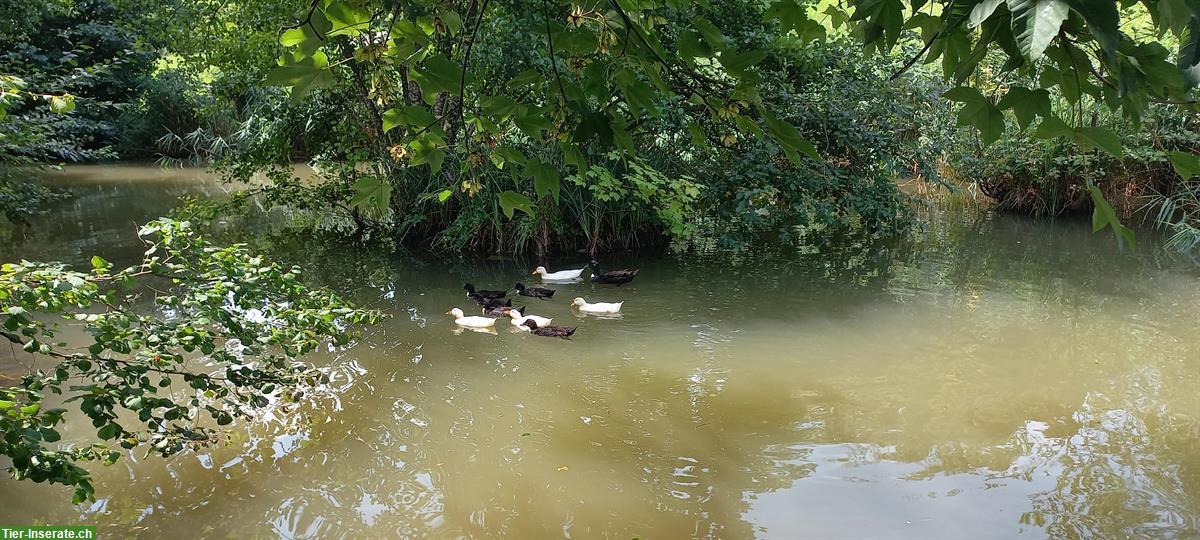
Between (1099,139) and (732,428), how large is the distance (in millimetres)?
3001

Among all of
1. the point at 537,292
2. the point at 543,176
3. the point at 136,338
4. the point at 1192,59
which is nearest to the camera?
the point at 1192,59

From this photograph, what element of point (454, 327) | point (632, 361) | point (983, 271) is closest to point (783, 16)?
point (632, 361)

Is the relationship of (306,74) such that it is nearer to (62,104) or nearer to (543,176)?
(543,176)

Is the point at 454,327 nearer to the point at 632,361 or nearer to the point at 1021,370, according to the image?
the point at 632,361

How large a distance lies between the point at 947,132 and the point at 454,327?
540 centimetres

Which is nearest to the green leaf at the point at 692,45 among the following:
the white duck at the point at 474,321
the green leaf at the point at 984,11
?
the green leaf at the point at 984,11

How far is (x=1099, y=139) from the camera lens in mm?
1048

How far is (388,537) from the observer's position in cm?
293

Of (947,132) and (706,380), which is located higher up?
(947,132)

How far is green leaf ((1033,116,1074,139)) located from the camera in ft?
3.34

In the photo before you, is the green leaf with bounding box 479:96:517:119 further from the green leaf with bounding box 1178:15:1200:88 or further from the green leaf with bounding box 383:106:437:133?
the green leaf with bounding box 1178:15:1200:88

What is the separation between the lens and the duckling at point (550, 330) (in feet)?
17.6

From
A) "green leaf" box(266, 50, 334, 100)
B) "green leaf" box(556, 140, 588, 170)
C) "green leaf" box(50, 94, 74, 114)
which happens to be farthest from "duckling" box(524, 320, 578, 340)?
"green leaf" box(266, 50, 334, 100)

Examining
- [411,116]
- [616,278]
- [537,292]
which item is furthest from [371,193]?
[616,278]
